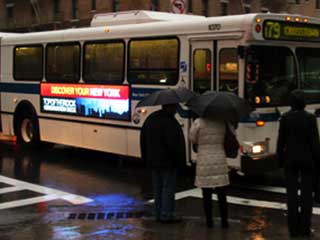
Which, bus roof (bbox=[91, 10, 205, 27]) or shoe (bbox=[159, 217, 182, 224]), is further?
bus roof (bbox=[91, 10, 205, 27])

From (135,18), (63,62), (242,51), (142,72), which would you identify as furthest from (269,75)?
(63,62)

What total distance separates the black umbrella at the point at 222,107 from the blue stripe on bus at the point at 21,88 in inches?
311

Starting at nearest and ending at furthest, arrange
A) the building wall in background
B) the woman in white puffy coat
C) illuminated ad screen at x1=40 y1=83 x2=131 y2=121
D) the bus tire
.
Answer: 1. the woman in white puffy coat
2. illuminated ad screen at x1=40 y1=83 x2=131 y2=121
3. the bus tire
4. the building wall in background

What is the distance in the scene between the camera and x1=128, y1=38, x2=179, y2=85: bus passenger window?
10.5m

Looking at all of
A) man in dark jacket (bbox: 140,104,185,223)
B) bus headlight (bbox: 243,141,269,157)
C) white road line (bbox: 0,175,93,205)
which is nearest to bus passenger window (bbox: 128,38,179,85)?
bus headlight (bbox: 243,141,269,157)

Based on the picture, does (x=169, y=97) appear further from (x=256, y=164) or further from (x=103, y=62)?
(x=103, y=62)

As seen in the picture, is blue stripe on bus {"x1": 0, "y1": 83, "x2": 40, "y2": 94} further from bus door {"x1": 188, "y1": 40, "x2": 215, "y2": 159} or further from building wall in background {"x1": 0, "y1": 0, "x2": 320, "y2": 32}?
building wall in background {"x1": 0, "y1": 0, "x2": 320, "y2": 32}

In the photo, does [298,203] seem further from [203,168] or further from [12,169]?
[12,169]

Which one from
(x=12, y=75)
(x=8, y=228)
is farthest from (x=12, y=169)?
(x=8, y=228)

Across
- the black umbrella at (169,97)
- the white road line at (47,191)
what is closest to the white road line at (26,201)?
the white road line at (47,191)

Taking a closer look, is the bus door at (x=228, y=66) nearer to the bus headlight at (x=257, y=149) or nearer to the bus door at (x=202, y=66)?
the bus door at (x=202, y=66)

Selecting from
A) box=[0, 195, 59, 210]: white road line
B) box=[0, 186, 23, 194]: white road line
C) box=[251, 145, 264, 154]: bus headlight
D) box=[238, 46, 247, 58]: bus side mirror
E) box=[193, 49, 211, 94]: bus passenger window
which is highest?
box=[238, 46, 247, 58]: bus side mirror

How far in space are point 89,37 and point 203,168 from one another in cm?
646

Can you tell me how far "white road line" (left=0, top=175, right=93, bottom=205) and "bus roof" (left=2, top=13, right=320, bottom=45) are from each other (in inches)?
137
